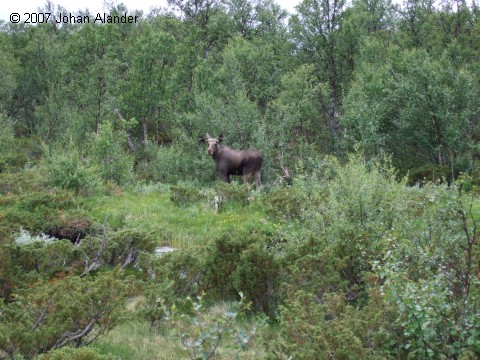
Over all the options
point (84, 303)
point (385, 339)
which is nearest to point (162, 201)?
point (84, 303)

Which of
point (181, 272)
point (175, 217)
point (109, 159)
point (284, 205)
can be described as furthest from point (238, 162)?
point (181, 272)

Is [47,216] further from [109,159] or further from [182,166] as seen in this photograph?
[182,166]

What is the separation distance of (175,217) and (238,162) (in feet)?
17.8

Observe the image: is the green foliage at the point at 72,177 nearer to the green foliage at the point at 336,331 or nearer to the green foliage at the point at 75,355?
the green foliage at the point at 336,331

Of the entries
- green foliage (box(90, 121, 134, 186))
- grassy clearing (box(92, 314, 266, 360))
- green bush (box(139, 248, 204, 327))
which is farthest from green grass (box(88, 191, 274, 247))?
grassy clearing (box(92, 314, 266, 360))

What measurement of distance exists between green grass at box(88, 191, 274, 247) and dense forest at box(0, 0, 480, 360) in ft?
0.24

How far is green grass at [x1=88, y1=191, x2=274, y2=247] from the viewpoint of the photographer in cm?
1227

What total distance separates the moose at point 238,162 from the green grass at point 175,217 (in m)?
3.33

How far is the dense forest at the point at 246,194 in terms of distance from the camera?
4.87 m

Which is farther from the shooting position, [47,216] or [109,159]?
[109,159]

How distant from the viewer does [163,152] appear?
2636cm

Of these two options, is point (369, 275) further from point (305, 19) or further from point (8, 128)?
point (305, 19)

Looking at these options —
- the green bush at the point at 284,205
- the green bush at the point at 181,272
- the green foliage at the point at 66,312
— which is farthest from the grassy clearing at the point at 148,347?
the green bush at the point at 284,205

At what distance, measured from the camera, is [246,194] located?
48.6ft
